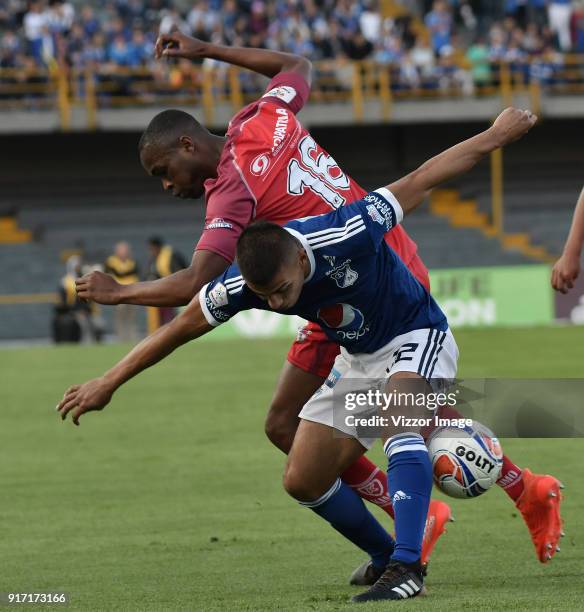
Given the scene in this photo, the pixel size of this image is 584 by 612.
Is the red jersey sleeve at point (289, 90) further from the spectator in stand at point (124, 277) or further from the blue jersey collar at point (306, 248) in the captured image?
the spectator in stand at point (124, 277)

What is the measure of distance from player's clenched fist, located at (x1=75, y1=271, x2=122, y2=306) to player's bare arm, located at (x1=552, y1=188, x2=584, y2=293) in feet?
6.61

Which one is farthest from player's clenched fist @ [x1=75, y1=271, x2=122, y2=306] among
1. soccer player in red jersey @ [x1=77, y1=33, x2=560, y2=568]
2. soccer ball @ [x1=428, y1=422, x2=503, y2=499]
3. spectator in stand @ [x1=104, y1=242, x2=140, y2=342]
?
spectator in stand @ [x1=104, y1=242, x2=140, y2=342]

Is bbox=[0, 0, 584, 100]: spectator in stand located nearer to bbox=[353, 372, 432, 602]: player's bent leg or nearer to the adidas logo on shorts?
bbox=[353, 372, 432, 602]: player's bent leg

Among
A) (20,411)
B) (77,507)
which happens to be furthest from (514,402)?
(20,411)

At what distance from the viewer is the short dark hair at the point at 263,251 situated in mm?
5059

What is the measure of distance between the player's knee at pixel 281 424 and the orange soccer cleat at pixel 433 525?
0.81 meters

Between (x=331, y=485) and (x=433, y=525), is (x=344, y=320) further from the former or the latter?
(x=433, y=525)

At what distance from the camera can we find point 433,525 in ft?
20.0

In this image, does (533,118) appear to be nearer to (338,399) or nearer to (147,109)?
(338,399)

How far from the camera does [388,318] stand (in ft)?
18.9

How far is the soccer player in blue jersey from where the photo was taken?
5242mm

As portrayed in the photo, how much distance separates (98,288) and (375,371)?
1.28 meters

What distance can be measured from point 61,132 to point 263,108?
1063 inches

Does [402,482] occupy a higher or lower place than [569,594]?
higher
